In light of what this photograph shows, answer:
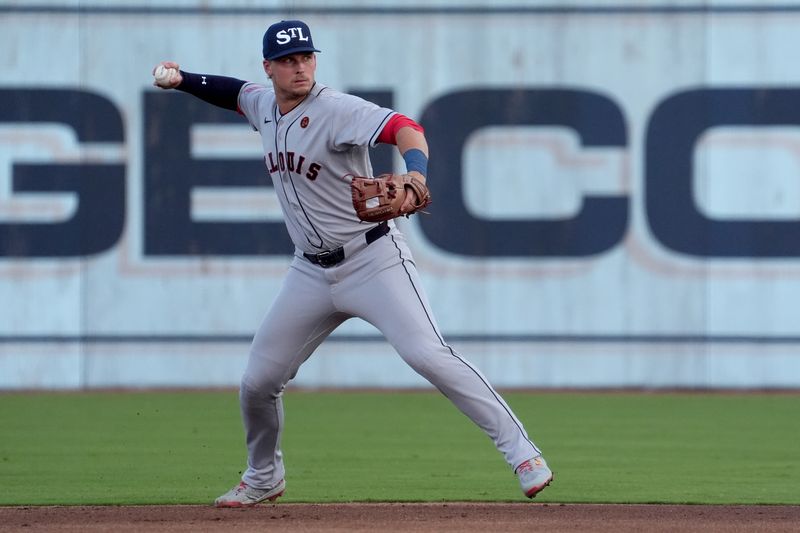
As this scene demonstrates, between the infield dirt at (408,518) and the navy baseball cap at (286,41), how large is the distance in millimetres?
1995

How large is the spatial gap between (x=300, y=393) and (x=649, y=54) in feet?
13.9

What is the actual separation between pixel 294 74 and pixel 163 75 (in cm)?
69

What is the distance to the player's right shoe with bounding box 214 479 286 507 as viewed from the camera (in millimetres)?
6465

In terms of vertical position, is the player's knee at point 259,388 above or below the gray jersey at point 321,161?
below

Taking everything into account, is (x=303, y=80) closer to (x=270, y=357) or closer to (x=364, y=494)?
(x=270, y=357)

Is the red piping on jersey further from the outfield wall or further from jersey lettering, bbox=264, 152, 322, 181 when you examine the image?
the outfield wall

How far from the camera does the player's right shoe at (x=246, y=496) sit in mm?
6465

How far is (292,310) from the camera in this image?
6.18 meters

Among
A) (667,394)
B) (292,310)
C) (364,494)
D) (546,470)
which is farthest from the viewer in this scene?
(667,394)

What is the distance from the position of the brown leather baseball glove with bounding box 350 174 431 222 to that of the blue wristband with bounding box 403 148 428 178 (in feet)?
→ 0.13

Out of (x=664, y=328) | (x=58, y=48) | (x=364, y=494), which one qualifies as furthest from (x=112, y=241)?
(x=364, y=494)

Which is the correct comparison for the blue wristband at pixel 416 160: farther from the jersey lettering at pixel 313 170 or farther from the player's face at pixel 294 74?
the player's face at pixel 294 74

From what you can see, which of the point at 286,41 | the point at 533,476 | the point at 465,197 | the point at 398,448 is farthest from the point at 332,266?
the point at 465,197

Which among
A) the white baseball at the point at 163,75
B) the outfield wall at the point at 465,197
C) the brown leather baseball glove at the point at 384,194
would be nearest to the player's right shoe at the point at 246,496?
the brown leather baseball glove at the point at 384,194
